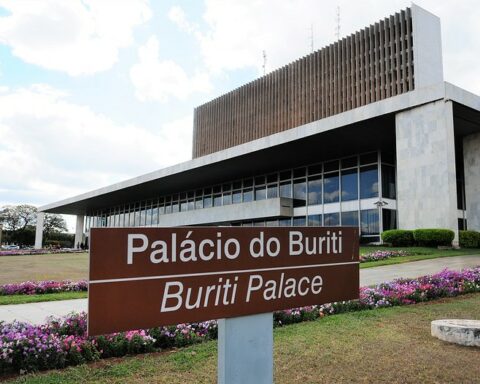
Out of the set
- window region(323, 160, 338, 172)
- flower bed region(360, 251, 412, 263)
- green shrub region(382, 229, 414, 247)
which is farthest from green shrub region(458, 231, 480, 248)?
window region(323, 160, 338, 172)

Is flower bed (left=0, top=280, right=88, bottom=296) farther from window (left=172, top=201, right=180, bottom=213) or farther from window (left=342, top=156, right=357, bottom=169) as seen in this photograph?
window (left=172, top=201, right=180, bottom=213)

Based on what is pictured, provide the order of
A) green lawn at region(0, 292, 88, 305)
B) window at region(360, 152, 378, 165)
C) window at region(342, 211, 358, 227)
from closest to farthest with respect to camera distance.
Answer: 1. green lawn at region(0, 292, 88, 305)
2. window at region(360, 152, 378, 165)
3. window at region(342, 211, 358, 227)

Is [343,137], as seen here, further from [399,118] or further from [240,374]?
[240,374]

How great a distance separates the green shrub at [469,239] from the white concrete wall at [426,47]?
38318 mm

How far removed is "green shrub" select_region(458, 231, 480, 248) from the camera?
2078 cm

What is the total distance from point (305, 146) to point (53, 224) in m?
76.4

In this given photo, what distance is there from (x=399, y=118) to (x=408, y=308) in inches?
652

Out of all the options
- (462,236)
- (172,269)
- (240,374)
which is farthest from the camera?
(462,236)

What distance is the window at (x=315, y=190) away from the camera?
3023cm

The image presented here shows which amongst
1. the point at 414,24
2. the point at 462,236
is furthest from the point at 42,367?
the point at 414,24

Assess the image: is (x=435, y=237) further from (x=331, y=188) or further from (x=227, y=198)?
(x=227, y=198)

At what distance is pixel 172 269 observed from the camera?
7.21 feet

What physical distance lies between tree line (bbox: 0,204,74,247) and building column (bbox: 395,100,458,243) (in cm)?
7157

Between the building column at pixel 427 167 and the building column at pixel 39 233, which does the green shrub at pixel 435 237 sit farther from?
the building column at pixel 39 233
